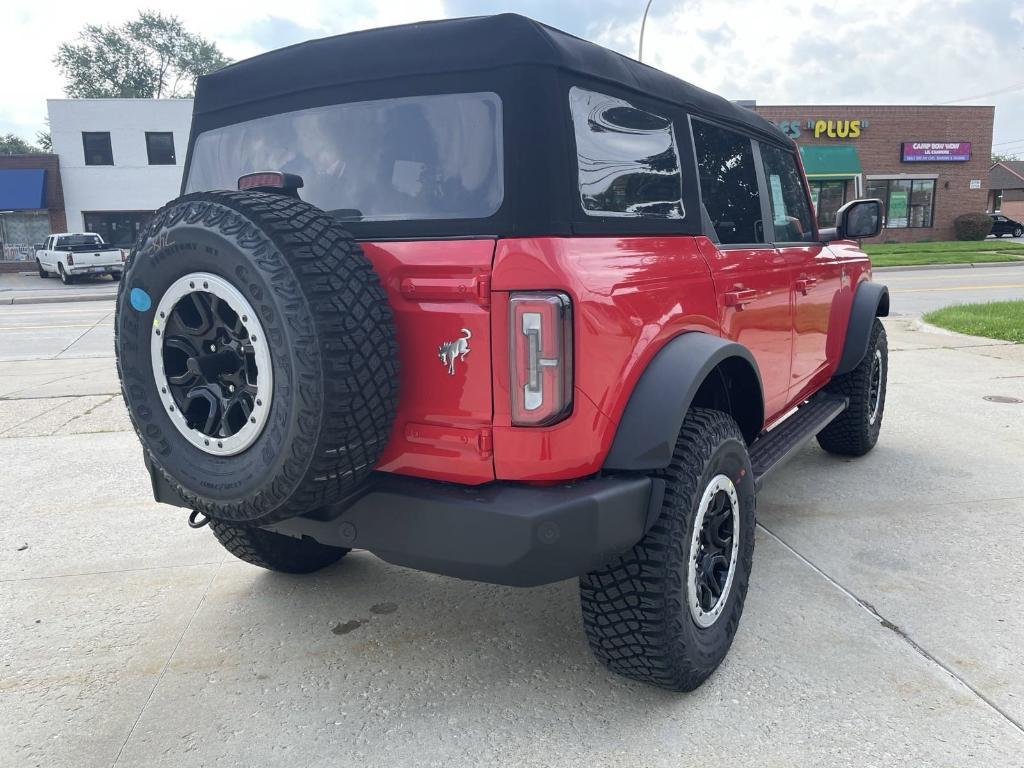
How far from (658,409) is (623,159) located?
823 mm

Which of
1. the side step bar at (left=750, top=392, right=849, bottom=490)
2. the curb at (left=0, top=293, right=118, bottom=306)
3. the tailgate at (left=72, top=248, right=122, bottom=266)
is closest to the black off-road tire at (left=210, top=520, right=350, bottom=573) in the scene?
the side step bar at (left=750, top=392, right=849, bottom=490)

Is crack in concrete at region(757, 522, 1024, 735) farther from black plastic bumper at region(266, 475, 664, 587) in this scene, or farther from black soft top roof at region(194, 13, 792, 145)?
black soft top roof at region(194, 13, 792, 145)

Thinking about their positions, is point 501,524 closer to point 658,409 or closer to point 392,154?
point 658,409

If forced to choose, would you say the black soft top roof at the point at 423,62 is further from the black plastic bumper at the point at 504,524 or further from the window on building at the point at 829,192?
the window on building at the point at 829,192

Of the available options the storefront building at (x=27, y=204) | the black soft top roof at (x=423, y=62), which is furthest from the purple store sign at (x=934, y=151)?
the black soft top roof at (x=423, y=62)

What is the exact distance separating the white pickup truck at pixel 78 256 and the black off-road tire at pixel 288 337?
25.7 meters

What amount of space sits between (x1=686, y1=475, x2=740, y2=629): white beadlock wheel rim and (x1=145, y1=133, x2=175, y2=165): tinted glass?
33.3 meters

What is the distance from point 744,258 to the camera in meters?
3.07

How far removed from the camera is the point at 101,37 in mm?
45188

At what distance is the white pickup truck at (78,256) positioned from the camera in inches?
979

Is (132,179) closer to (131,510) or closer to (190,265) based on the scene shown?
(131,510)

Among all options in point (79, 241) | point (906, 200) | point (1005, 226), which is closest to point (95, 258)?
point (79, 241)

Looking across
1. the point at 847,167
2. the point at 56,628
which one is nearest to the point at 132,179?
the point at 847,167

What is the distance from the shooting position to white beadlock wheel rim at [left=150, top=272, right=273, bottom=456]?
2008 millimetres
